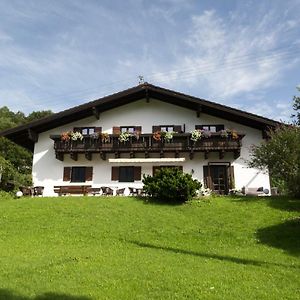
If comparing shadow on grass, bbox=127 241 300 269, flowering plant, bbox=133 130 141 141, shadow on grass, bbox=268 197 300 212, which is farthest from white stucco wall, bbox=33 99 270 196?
shadow on grass, bbox=127 241 300 269

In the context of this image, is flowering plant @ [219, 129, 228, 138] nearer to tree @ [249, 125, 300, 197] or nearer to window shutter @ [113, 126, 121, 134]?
tree @ [249, 125, 300, 197]

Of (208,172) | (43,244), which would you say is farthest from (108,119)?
(43,244)

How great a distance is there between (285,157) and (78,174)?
13862 millimetres

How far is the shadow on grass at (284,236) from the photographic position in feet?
44.2

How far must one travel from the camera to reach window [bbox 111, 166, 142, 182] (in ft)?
90.9

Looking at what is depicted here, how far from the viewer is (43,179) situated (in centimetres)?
2847

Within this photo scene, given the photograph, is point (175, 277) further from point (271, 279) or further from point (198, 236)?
point (198, 236)

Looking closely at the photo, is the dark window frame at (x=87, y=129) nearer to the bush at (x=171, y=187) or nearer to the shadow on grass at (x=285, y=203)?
the bush at (x=171, y=187)

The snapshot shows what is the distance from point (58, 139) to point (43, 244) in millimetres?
14855

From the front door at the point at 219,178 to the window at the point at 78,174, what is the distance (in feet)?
26.5

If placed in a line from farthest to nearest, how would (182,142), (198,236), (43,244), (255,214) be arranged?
1. (182,142)
2. (255,214)
3. (198,236)
4. (43,244)

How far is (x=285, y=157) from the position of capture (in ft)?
68.2

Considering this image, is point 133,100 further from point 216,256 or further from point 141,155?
point 216,256

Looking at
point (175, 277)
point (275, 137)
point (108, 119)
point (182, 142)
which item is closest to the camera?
point (175, 277)
